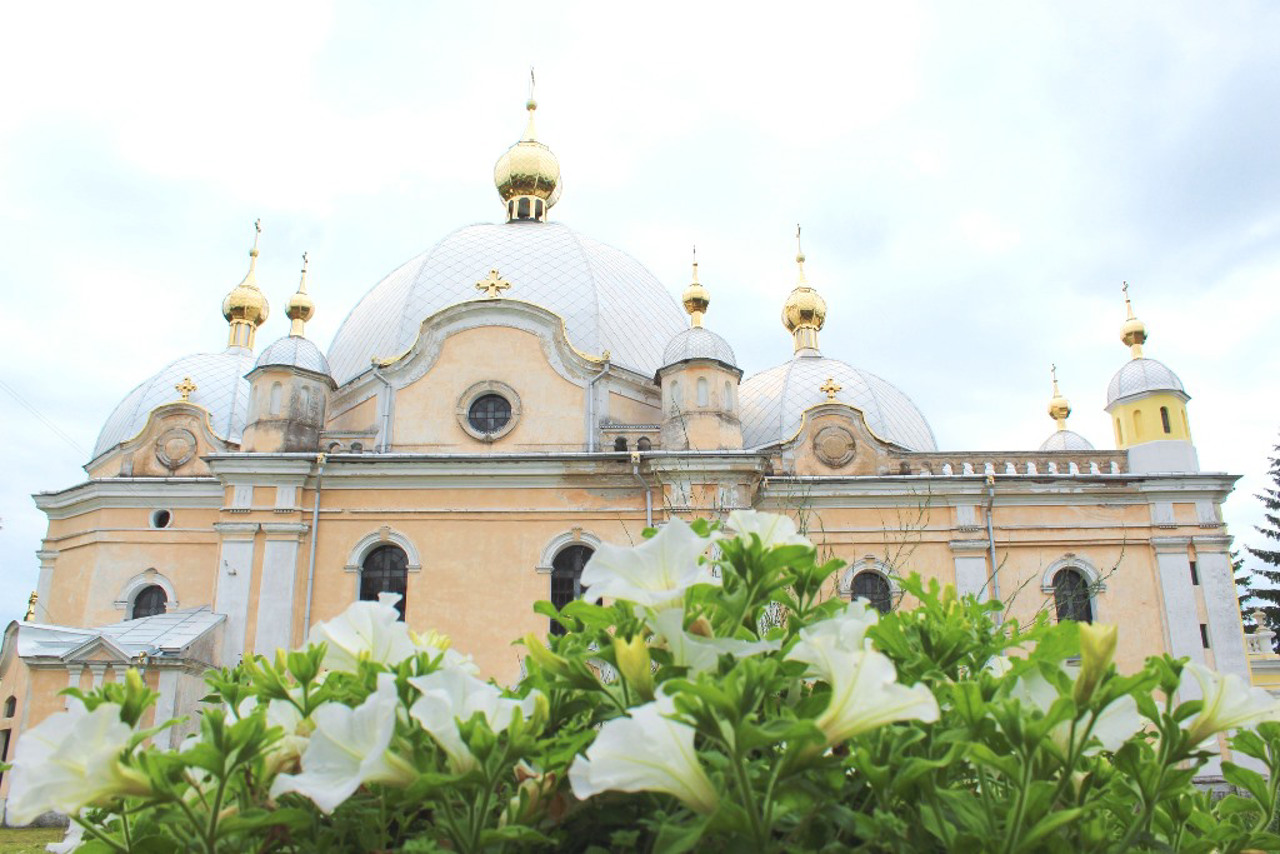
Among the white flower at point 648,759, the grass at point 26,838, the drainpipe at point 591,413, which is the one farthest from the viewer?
the drainpipe at point 591,413

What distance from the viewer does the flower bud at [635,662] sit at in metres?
1.49

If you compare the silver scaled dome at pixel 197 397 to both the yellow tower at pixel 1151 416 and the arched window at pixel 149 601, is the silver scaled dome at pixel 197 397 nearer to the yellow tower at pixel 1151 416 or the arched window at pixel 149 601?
the arched window at pixel 149 601

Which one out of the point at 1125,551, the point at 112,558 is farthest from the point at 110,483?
the point at 1125,551

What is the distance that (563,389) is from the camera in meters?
18.8

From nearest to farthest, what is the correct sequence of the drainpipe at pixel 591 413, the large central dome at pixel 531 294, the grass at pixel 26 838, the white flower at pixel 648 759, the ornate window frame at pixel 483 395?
the white flower at pixel 648 759
the grass at pixel 26 838
the ornate window frame at pixel 483 395
the drainpipe at pixel 591 413
the large central dome at pixel 531 294

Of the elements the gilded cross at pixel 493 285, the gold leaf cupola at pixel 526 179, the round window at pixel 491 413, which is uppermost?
the gold leaf cupola at pixel 526 179

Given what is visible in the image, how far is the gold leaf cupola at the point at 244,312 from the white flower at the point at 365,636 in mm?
26184

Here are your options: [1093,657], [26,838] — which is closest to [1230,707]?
[1093,657]

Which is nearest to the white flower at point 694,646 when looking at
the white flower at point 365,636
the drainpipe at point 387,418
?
the white flower at point 365,636

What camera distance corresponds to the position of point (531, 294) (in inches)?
866

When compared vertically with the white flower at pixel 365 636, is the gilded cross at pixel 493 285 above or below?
above

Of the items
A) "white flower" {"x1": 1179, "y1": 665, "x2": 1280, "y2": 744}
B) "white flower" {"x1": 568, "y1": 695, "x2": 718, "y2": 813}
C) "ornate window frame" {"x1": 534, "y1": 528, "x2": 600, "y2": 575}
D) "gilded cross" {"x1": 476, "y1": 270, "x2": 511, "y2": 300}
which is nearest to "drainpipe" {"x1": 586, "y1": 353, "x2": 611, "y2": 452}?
"ornate window frame" {"x1": 534, "y1": 528, "x2": 600, "y2": 575}

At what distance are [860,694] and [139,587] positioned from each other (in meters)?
20.7

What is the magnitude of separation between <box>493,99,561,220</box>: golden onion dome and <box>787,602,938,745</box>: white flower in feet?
88.7
